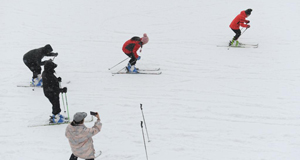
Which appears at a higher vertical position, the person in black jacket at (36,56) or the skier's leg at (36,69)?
the person in black jacket at (36,56)

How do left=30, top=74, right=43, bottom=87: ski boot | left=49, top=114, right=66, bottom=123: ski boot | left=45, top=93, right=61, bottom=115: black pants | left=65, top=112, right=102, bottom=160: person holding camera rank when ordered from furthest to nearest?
left=30, top=74, right=43, bottom=87: ski boot → left=49, top=114, right=66, bottom=123: ski boot → left=45, top=93, right=61, bottom=115: black pants → left=65, top=112, right=102, bottom=160: person holding camera

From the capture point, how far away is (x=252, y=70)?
9242 millimetres

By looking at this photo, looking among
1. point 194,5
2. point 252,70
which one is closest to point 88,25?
point 194,5

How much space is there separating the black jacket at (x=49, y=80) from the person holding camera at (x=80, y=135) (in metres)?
1.86

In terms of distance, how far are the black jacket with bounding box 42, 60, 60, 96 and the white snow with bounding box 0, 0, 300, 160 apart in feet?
3.49

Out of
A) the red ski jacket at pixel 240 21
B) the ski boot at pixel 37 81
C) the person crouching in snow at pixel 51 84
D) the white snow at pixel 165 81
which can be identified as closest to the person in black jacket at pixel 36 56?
the ski boot at pixel 37 81

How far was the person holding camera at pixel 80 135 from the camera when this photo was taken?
421 cm

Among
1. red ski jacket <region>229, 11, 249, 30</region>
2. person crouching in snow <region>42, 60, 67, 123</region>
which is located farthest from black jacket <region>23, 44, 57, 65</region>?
red ski jacket <region>229, 11, 249, 30</region>

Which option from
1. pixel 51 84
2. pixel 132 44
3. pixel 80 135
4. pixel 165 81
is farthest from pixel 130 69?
pixel 80 135

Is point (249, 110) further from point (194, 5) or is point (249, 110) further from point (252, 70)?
point (194, 5)

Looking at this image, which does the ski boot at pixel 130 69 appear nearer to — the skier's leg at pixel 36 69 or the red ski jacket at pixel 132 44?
the red ski jacket at pixel 132 44

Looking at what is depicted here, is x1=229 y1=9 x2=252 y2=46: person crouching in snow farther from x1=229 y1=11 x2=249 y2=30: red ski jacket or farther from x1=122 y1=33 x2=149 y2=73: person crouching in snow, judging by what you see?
x1=122 y1=33 x2=149 y2=73: person crouching in snow

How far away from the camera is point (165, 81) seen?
8.66 meters

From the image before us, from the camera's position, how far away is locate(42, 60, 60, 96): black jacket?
224 inches
